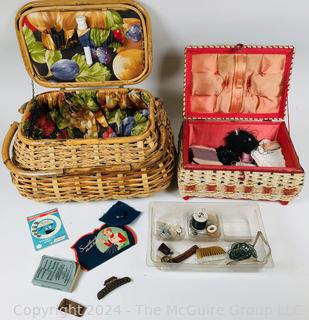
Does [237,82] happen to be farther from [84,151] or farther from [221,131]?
[84,151]

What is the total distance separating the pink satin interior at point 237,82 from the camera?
3.92 ft

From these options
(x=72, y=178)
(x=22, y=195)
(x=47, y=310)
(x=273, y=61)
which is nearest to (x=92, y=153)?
(x=72, y=178)

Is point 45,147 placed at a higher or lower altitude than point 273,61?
lower

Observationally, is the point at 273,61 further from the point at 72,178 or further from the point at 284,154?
the point at 72,178

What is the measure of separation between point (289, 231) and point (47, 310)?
71cm

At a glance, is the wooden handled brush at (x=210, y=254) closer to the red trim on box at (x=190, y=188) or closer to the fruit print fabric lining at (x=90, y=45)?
the red trim on box at (x=190, y=188)

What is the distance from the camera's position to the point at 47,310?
96 cm

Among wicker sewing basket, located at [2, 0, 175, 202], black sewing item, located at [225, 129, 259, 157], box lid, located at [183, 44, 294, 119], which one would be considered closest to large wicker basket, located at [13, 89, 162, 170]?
wicker sewing basket, located at [2, 0, 175, 202]

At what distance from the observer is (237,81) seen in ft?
4.02

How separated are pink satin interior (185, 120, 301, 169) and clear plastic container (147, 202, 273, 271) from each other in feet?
0.80

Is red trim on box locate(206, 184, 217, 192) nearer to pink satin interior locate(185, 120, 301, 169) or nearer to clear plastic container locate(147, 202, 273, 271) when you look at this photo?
clear plastic container locate(147, 202, 273, 271)

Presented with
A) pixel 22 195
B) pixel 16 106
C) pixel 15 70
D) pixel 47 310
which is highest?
pixel 15 70

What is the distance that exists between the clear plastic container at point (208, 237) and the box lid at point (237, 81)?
12.4 inches

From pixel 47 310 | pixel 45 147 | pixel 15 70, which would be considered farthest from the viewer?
pixel 15 70
